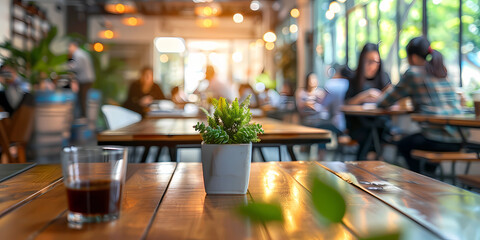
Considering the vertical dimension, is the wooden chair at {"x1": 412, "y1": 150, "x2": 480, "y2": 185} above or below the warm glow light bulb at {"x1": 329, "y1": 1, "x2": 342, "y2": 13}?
below

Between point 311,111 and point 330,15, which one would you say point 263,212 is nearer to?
point 311,111

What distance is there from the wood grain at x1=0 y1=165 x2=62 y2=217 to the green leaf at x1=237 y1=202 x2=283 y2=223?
542 millimetres

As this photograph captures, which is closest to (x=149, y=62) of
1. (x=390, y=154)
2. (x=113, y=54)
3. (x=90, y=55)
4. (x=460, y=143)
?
(x=113, y=54)

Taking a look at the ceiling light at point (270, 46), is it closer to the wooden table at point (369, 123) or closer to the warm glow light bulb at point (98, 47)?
the warm glow light bulb at point (98, 47)

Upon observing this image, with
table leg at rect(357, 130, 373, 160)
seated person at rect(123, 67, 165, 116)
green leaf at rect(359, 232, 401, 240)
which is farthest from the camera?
seated person at rect(123, 67, 165, 116)

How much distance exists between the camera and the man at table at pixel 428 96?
3.37 metres

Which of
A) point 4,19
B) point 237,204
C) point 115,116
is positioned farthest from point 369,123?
point 4,19

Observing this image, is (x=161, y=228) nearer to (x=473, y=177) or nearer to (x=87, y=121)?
(x=473, y=177)

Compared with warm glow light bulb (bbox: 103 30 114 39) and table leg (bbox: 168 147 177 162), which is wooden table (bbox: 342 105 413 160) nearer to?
table leg (bbox: 168 147 177 162)

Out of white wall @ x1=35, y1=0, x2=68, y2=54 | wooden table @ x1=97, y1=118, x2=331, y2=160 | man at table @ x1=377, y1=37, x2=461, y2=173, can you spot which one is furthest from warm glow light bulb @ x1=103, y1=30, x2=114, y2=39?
wooden table @ x1=97, y1=118, x2=331, y2=160

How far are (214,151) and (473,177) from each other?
172 cm

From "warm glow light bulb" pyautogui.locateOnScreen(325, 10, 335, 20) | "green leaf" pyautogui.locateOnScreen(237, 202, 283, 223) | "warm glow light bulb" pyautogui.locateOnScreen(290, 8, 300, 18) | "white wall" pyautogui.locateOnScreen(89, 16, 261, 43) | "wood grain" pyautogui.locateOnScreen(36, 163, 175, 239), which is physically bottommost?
"wood grain" pyautogui.locateOnScreen(36, 163, 175, 239)

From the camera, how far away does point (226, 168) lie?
3.12 feet

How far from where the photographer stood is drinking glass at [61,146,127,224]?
0.73 meters
